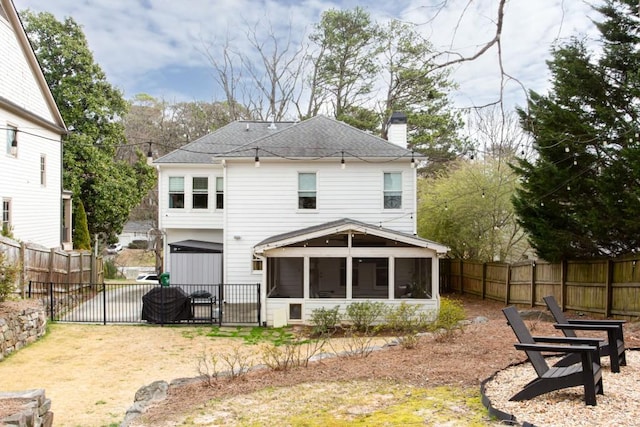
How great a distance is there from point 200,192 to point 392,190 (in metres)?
7.65

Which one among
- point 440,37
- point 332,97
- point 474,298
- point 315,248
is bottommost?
point 474,298

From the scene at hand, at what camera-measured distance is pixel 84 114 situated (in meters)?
26.5

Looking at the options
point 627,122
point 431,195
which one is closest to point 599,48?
point 627,122

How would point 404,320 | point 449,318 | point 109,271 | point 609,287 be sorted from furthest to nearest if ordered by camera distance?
point 109,271 → point 404,320 → point 609,287 → point 449,318

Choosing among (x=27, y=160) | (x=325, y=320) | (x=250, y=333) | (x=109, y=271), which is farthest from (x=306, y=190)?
(x=109, y=271)

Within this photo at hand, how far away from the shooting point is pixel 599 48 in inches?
541

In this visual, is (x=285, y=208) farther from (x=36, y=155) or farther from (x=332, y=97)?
(x=332, y=97)

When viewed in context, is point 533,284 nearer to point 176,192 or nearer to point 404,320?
point 404,320

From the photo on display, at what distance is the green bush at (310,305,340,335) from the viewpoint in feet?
45.4

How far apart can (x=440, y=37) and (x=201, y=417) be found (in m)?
4.78

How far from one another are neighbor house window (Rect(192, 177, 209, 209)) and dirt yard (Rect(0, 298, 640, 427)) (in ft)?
26.7

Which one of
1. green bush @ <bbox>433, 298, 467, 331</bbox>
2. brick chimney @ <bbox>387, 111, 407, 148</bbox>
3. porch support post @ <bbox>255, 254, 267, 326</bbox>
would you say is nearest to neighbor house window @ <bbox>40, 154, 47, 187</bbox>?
porch support post @ <bbox>255, 254, 267, 326</bbox>

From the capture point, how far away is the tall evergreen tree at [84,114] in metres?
25.7

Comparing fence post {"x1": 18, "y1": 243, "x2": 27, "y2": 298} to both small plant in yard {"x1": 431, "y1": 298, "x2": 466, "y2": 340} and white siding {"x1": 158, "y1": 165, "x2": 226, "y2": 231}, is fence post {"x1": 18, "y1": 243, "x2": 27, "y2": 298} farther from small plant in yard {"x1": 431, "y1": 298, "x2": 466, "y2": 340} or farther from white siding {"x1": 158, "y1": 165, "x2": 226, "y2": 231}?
small plant in yard {"x1": 431, "y1": 298, "x2": 466, "y2": 340}
